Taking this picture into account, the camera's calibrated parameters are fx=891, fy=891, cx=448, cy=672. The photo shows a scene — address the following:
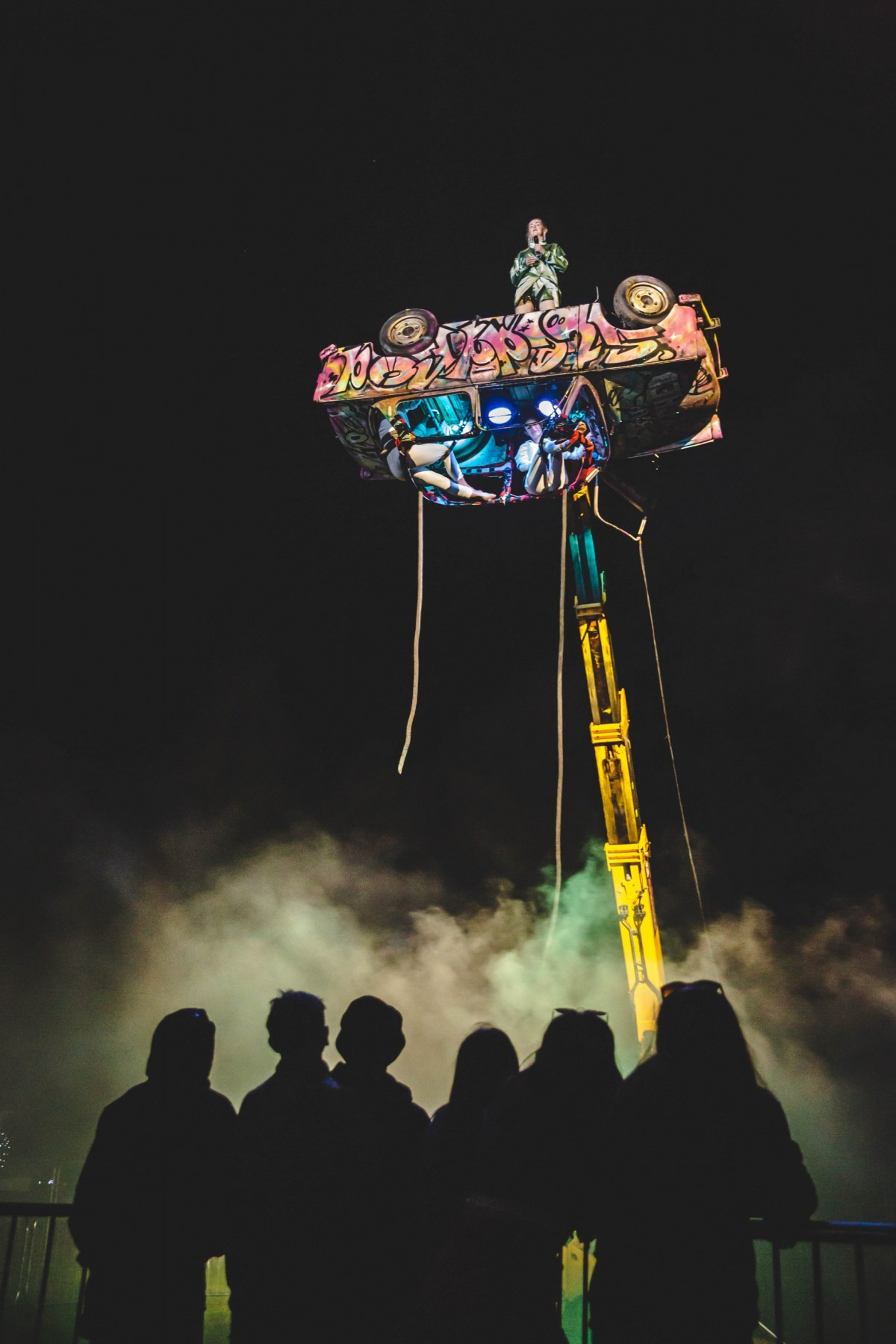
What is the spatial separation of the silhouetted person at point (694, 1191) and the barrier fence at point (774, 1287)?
83mm

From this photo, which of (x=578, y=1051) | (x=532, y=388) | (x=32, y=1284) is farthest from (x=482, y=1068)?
(x=32, y=1284)

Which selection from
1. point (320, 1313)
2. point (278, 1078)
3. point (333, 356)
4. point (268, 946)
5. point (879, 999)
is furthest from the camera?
point (268, 946)

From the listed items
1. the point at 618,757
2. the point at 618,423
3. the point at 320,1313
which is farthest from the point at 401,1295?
the point at 618,423

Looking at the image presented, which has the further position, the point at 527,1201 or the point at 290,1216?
the point at 290,1216

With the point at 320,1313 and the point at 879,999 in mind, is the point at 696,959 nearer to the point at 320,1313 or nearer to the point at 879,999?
the point at 879,999

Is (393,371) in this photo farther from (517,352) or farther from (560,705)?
(560,705)

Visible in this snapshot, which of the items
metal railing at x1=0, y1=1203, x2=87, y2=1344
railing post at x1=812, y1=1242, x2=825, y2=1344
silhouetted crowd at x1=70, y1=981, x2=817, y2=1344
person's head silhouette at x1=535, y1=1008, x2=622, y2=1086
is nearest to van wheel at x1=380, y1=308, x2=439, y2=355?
silhouetted crowd at x1=70, y1=981, x2=817, y2=1344

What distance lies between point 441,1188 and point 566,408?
260 inches

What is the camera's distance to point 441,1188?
285cm

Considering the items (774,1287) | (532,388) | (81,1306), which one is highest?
(532,388)

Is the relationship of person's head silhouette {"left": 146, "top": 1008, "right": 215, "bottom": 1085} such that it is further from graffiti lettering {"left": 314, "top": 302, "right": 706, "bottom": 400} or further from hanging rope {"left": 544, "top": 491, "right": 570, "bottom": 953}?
graffiti lettering {"left": 314, "top": 302, "right": 706, "bottom": 400}

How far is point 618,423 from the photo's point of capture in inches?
336

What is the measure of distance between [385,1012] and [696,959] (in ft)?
39.9

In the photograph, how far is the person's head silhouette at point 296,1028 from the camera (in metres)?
3.11
